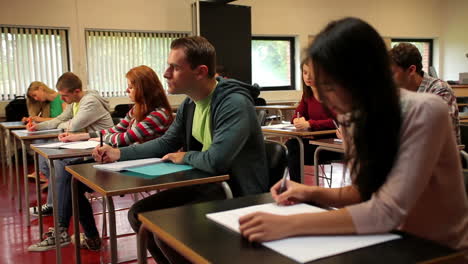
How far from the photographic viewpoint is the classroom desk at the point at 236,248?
0.83 metres

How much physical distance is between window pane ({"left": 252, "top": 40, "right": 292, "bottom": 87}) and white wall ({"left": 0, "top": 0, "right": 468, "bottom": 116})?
238 millimetres

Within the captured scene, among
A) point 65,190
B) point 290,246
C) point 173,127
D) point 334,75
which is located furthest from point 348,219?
point 65,190

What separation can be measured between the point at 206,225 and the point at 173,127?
4.28ft

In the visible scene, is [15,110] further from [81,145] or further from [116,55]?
[81,145]

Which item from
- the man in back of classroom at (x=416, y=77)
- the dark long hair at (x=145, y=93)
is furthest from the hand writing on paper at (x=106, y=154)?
the man in back of classroom at (x=416, y=77)

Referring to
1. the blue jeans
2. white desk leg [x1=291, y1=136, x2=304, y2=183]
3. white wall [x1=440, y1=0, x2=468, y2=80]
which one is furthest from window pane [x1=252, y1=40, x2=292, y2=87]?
the blue jeans

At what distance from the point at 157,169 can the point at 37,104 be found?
3756 millimetres

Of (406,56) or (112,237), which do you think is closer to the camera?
(112,237)

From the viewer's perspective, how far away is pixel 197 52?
6.67 ft

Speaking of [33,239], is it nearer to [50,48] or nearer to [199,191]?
[199,191]

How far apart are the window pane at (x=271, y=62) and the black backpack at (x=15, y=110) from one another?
12.5 feet

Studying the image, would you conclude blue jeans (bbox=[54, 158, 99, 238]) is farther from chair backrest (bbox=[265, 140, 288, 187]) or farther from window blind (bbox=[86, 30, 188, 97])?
window blind (bbox=[86, 30, 188, 97])

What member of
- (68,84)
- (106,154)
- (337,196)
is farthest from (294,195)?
(68,84)

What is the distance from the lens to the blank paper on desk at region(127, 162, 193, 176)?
5.88 ft
